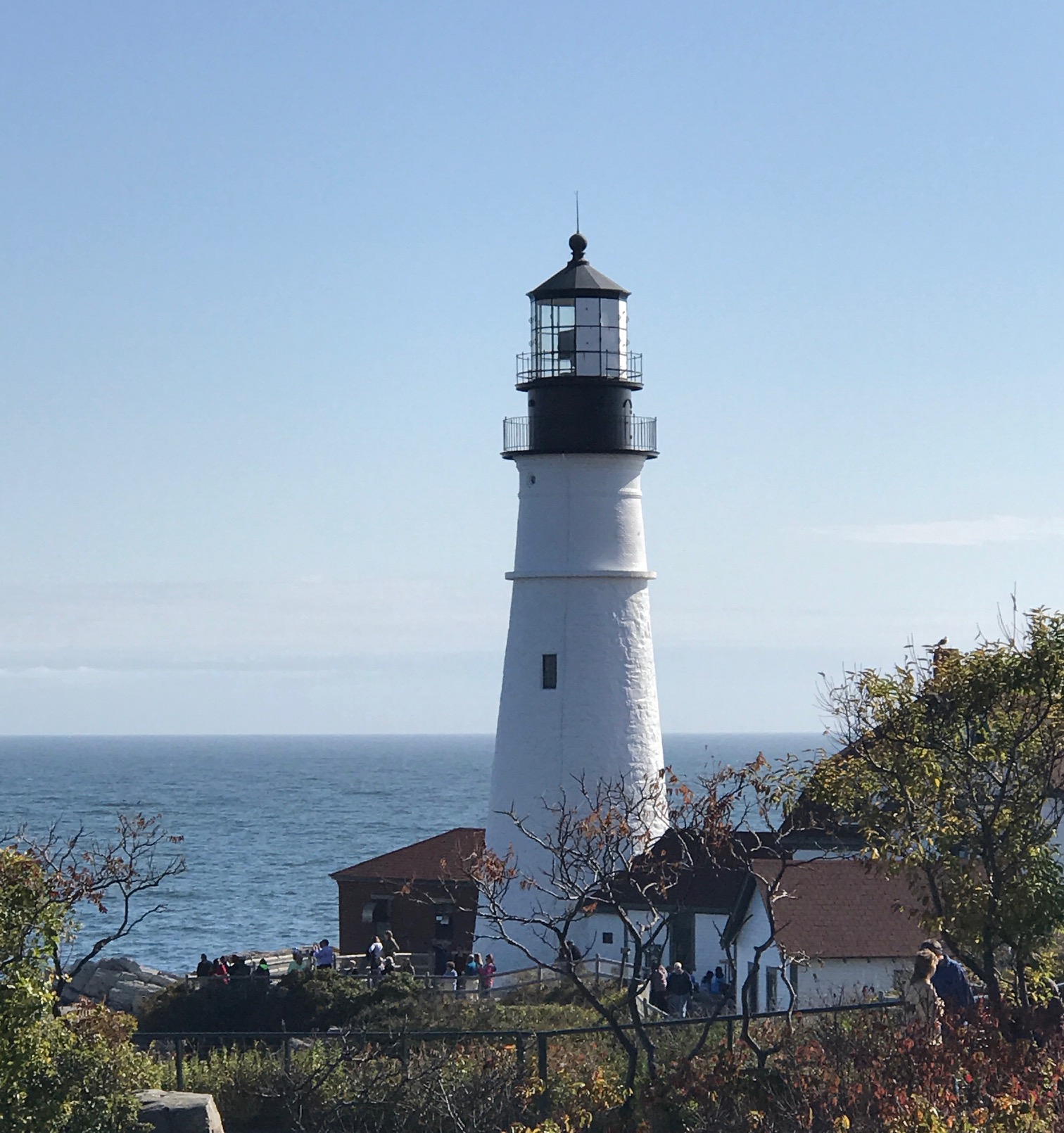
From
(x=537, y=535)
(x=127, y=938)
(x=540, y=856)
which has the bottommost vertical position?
(x=127, y=938)

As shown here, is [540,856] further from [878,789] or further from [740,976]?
[878,789]

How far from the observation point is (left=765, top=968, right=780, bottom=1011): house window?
28.6 meters

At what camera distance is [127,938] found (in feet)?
204

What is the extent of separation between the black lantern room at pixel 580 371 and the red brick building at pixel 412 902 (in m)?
10.0

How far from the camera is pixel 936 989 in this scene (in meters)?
16.2

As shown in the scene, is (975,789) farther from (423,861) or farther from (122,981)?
(122,981)

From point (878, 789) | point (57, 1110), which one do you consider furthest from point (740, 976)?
point (57, 1110)

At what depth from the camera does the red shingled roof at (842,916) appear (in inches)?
1118

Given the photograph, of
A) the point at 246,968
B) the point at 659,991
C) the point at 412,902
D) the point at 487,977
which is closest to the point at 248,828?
the point at 412,902

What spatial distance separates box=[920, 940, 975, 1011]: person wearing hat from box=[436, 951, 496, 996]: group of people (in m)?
15.0

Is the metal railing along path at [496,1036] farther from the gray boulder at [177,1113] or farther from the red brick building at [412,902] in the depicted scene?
the red brick building at [412,902]

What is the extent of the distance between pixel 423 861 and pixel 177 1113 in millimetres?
24875

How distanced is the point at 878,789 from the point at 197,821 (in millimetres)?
104622

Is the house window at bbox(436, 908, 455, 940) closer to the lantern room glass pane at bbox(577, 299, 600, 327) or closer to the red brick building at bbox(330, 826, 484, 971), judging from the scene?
the red brick building at bbox(330, 826, 484, 971)
